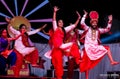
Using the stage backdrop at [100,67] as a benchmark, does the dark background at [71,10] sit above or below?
above

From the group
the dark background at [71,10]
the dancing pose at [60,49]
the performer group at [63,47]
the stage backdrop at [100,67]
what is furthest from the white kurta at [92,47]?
the stage backdrop at [100,67]

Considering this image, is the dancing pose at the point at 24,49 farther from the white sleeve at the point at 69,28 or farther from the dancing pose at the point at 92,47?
the dancing pose at the point at 92,47

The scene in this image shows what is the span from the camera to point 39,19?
8391 millimetres

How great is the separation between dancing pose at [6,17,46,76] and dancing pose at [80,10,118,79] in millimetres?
1146

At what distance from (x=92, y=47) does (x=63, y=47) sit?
0.61 meters

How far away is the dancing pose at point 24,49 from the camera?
Result: 25.1 feet

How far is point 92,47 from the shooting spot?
7375mm

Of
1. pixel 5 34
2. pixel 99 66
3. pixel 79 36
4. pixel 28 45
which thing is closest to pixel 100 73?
pixel 99 66

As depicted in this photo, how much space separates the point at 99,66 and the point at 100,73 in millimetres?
180

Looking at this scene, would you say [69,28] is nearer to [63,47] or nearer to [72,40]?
[72,40]

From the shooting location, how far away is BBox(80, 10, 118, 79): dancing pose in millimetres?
7352

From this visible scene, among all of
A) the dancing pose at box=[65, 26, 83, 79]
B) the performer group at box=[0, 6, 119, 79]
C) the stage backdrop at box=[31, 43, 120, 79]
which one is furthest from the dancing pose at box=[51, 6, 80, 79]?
the stage backdrop at box=[31, 43, 120, 79]

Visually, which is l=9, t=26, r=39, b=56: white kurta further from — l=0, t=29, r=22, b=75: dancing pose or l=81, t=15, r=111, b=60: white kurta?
l=81, t=15, r=111, b=60: white kurta

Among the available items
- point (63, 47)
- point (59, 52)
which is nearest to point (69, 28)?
point (63, 47)
